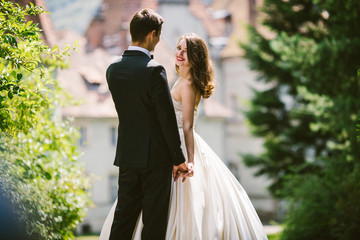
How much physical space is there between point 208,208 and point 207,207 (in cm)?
1

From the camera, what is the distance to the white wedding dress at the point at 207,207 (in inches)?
176

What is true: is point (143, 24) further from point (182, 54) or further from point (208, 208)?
point (208, 208)

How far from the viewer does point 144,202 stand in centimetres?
420

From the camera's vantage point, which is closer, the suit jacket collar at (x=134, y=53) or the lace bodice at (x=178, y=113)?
the suit jacket collar at (x=134, y=53)

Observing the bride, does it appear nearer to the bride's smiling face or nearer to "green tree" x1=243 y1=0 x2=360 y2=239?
the bride's smiling face

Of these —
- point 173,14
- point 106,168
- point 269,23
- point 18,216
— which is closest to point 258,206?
point 106,168

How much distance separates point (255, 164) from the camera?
18.3m

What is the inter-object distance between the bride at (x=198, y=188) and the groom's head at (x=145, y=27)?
0.52 m

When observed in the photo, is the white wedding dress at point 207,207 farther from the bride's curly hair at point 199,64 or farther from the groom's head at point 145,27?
the groom's head at point 145,27

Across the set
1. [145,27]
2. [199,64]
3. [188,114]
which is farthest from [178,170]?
[145,27]

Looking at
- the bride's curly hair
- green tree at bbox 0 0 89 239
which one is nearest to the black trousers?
the bride's curly hair

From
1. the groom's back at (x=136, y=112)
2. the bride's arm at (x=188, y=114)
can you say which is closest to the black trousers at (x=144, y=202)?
the groom's back at (x=136, y=112)

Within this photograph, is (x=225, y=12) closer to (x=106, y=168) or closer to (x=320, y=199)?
(x=106, y=168)

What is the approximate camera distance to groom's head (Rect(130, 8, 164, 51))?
13.5 ft
